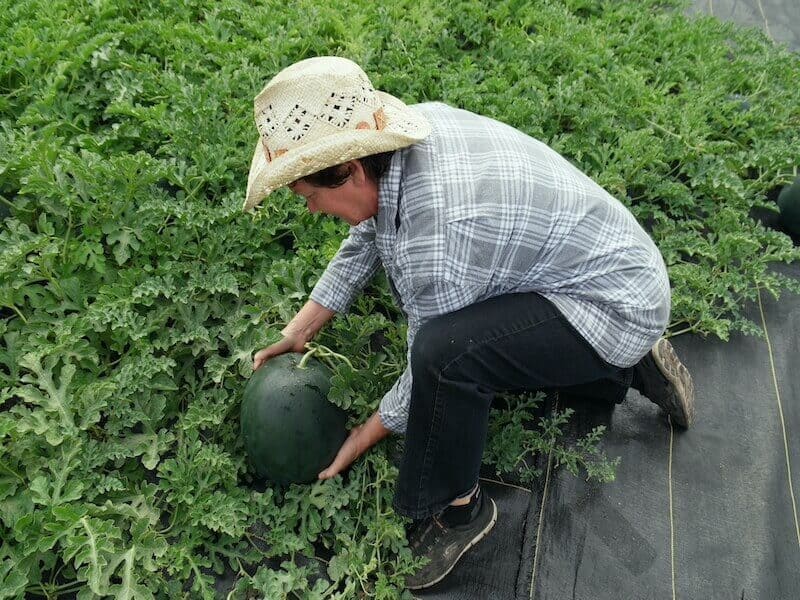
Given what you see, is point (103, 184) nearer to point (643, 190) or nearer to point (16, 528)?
point (16, 528)

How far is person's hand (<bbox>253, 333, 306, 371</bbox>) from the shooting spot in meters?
2.79

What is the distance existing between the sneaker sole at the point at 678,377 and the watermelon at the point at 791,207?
177 cm

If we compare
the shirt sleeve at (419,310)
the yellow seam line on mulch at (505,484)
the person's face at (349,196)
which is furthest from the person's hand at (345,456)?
the person's face at (349,196)

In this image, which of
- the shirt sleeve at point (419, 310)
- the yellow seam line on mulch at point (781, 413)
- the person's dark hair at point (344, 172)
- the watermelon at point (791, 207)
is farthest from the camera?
the watermelon at point (791, 207)

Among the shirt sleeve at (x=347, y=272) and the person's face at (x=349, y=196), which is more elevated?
the person's face at (x=349, y=196)

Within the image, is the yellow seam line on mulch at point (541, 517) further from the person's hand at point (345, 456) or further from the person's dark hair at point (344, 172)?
the person's dark hair at point (344, 172)

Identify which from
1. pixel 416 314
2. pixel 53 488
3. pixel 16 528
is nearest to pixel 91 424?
pixel 53 488

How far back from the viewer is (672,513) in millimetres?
2783

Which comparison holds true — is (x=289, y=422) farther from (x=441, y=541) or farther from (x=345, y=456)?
(x=441, y=541)

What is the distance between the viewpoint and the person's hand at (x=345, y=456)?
2.71 m

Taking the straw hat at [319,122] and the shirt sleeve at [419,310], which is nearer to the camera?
the straw hat at [319,122]

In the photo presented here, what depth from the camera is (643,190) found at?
418 cm

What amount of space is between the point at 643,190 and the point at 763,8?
3294 millimetres

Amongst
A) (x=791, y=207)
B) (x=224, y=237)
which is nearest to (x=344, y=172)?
(x=224, y=237)
